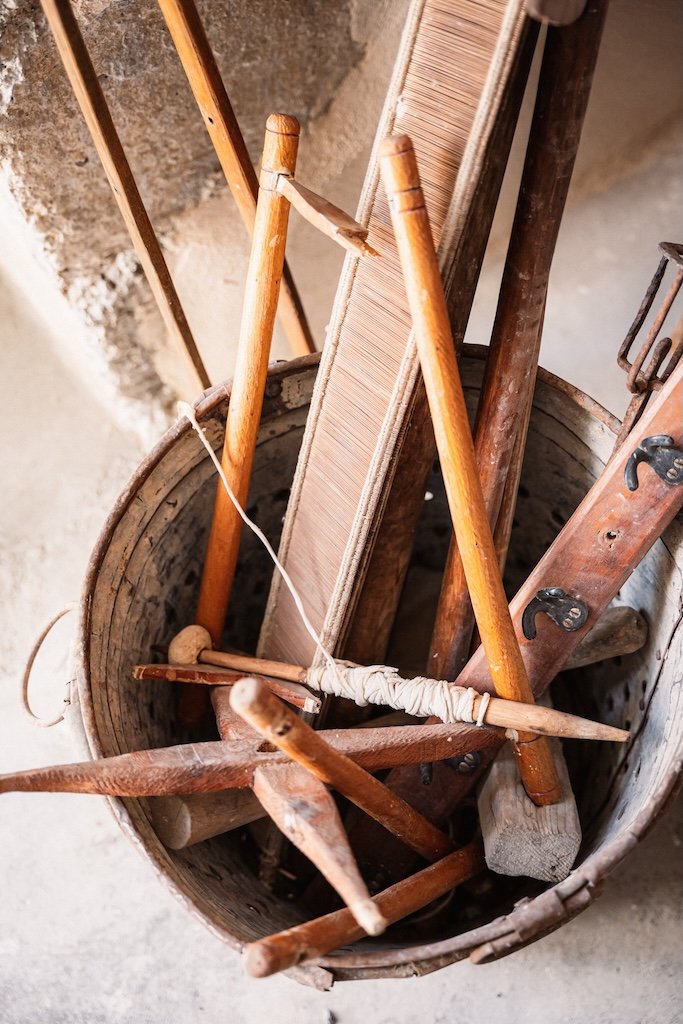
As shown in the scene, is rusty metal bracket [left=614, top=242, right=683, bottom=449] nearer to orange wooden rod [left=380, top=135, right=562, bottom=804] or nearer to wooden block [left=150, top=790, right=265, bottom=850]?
orange wooden rod [left=380, top=135, right=562, bottom=804]

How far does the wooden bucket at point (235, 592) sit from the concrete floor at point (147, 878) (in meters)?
0.18

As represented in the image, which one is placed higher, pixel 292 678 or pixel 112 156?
pixel 112 156

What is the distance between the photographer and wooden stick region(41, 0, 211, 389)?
112 centimetres

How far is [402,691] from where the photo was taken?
104cm

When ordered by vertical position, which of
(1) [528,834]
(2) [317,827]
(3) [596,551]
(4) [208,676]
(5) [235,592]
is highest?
(5) [235,592]

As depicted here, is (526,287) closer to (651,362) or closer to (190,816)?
(651,362)

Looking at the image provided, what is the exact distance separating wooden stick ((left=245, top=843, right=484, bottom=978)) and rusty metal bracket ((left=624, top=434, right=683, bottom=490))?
21.4 inches

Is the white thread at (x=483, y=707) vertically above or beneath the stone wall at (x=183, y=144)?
beneath

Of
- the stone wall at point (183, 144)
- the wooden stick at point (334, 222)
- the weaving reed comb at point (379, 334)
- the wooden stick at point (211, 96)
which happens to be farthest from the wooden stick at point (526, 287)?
the stone wall at point (183, 144)

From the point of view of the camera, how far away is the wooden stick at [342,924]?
722 mm

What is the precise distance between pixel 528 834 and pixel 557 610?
0.28 m

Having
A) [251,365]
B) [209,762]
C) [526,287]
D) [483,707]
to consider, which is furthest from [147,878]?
[526,287]

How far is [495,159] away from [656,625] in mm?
655

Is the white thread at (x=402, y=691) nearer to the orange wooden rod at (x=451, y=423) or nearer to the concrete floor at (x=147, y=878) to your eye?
the orange wooden rod at (x=451, y=423)
